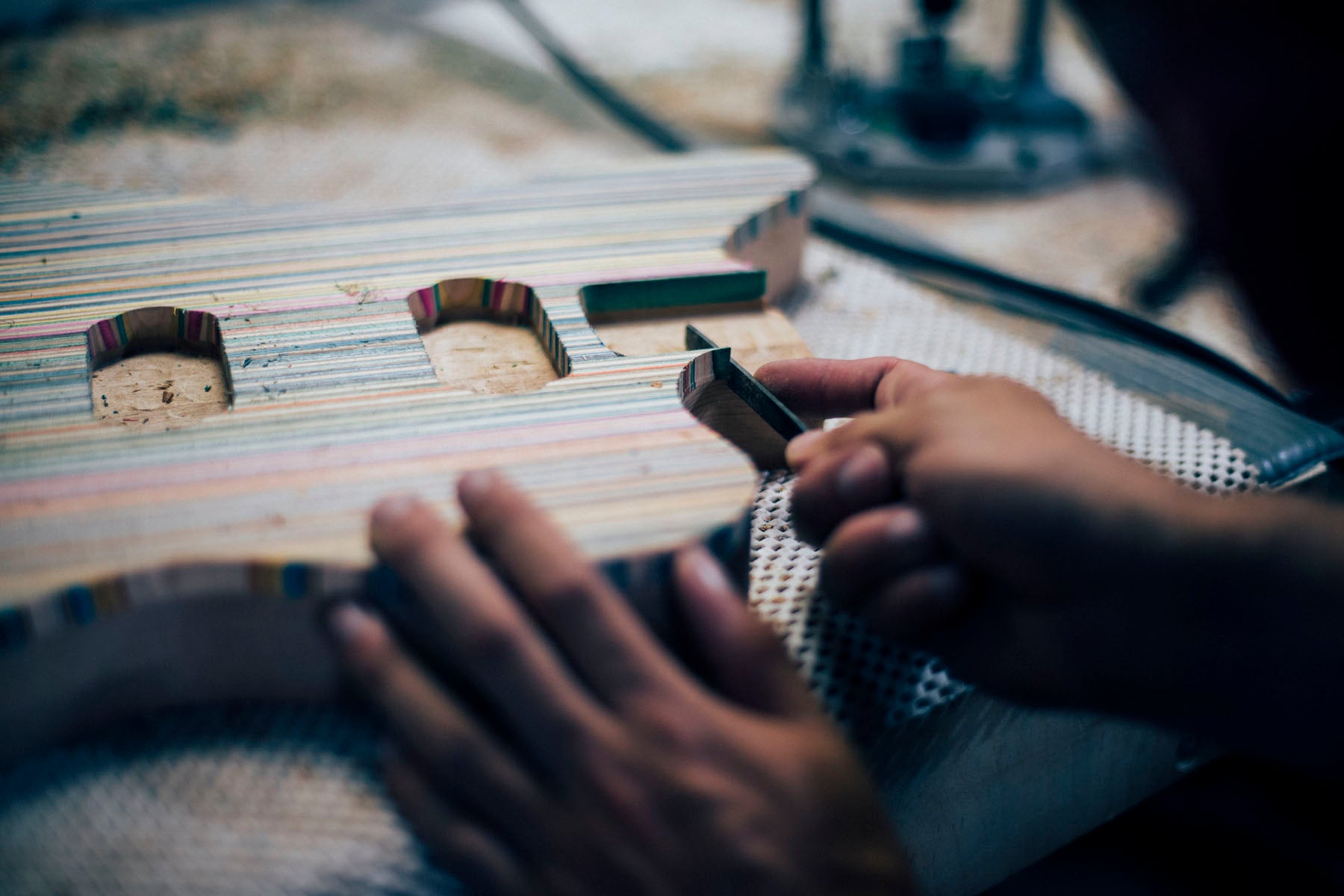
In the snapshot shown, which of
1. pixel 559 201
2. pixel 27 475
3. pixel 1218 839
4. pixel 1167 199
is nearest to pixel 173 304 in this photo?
pixel 27 475

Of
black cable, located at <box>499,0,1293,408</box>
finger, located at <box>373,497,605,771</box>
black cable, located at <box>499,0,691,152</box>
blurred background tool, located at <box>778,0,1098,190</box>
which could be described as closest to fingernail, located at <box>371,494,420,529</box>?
finger, located at <box>373,497,605,771</box>

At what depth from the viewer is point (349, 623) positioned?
396 mm

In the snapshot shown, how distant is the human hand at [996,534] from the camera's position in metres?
0.36

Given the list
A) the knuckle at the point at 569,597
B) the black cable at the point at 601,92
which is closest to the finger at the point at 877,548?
the knuckle at the point at 569,597

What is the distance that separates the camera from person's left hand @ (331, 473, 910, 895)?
340mm

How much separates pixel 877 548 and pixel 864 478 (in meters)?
0.03

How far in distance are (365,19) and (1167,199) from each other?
48.2 inches

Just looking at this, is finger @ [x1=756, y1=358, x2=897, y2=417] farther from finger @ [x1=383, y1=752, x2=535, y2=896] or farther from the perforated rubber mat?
finger @ [x1=383, y1=752, x2=535, y2=896]

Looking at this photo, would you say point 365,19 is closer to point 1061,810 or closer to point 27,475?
point 27,475

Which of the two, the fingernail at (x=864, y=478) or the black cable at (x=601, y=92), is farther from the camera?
the black cable at (x=601, y=92)

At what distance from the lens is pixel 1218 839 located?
24.7 inches

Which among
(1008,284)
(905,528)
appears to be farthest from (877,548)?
(1008,284)

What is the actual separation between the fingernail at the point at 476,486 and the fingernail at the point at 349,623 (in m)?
0.06

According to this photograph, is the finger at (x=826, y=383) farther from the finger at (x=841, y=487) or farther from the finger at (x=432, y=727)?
the finger at (x=432, y=727)
